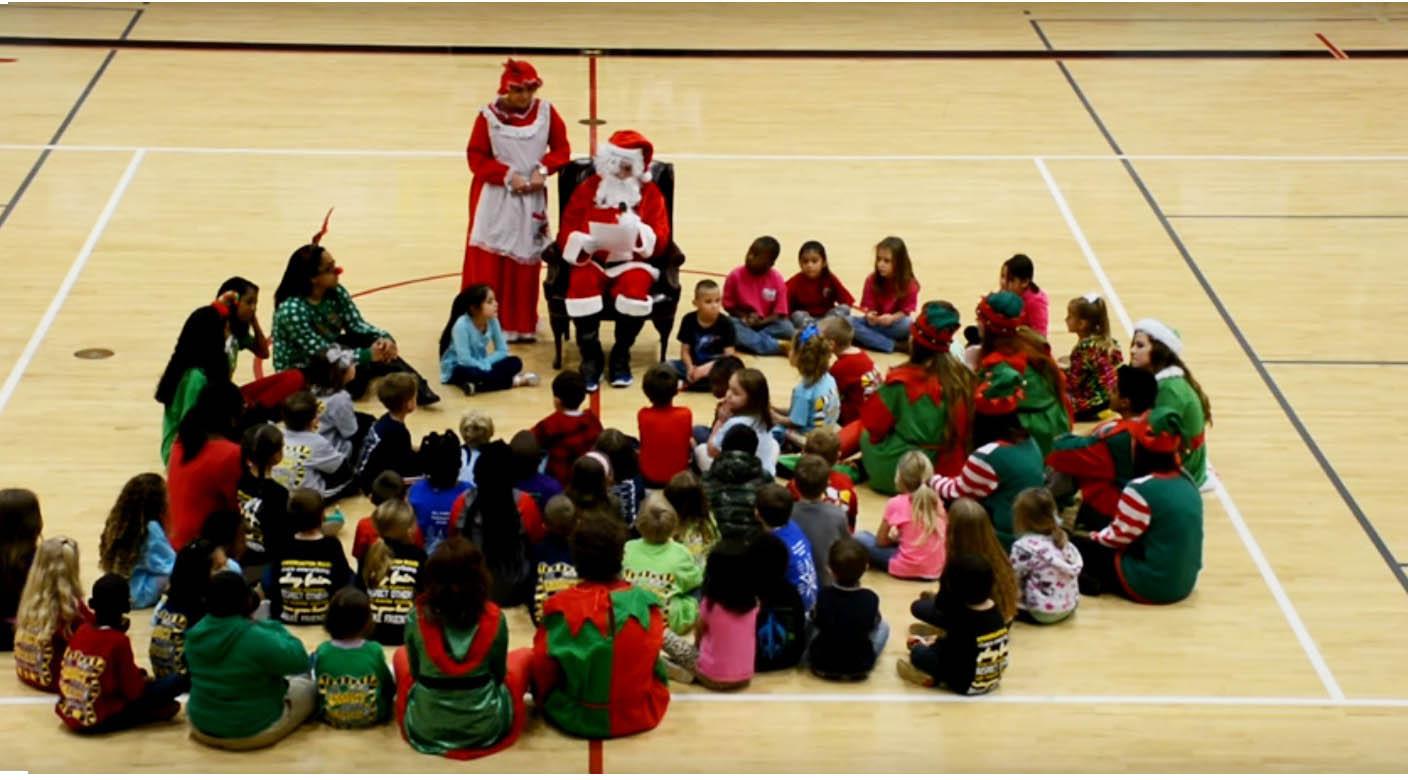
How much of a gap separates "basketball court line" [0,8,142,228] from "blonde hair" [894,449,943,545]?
22.4 ft

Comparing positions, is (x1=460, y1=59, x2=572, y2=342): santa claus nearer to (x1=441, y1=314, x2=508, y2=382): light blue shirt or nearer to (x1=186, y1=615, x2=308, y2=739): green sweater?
(x1=441, y1=314, x2=508, y2=382): light blue shirt

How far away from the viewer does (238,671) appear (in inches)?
285

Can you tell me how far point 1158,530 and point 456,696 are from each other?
307cm

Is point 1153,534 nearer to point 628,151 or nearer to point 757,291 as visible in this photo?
point 757,291

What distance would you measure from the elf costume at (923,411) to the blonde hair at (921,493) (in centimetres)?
59

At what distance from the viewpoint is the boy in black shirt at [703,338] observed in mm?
10734

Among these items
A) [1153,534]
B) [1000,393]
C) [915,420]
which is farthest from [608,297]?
[1153,534]

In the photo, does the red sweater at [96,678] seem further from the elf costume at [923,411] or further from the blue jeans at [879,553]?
the elf costume at [923,411]

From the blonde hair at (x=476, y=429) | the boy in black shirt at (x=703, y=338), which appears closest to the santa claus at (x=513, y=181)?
the boy in black shirt at (x=703, y=338)

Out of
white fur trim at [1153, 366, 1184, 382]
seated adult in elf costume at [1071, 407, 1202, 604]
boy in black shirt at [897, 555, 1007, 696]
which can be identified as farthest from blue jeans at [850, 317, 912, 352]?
boy in black shirt at [897, 555, 1007, 696]

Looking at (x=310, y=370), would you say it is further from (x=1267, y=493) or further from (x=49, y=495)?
(x=1267, y=493)

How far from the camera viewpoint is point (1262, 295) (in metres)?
12.2

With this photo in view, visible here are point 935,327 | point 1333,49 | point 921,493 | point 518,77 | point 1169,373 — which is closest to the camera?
point 921,493

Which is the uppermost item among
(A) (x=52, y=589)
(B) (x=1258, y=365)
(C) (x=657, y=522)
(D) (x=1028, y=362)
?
(B) (x=1258, y=365)
